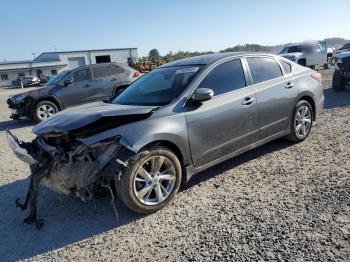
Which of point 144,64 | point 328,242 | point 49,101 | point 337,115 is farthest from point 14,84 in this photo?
point 328,242

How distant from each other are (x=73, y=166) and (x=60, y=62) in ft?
219

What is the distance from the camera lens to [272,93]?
213 inches

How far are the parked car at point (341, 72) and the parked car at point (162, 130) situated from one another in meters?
7.08

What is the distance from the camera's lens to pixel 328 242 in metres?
3.17

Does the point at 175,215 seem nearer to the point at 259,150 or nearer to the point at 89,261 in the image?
the point at 89,261

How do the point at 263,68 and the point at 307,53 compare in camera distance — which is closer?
the point at 263,68

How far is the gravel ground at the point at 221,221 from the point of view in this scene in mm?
3258

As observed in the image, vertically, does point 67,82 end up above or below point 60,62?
below

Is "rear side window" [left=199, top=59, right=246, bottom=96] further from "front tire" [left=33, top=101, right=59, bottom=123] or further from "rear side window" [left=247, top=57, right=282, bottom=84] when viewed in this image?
"front tire" [left=33, top=101, right=59, bottom=123]

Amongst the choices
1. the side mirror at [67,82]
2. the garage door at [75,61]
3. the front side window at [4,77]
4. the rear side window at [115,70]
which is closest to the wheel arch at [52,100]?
the side mirror at [67,82]

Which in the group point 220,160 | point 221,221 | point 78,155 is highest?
point 78,155

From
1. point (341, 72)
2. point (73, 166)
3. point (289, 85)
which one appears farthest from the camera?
point (341, 72)

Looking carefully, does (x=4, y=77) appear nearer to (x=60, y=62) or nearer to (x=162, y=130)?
(x=60, y=62)

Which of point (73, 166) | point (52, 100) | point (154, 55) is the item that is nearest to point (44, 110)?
point (52, 100)
